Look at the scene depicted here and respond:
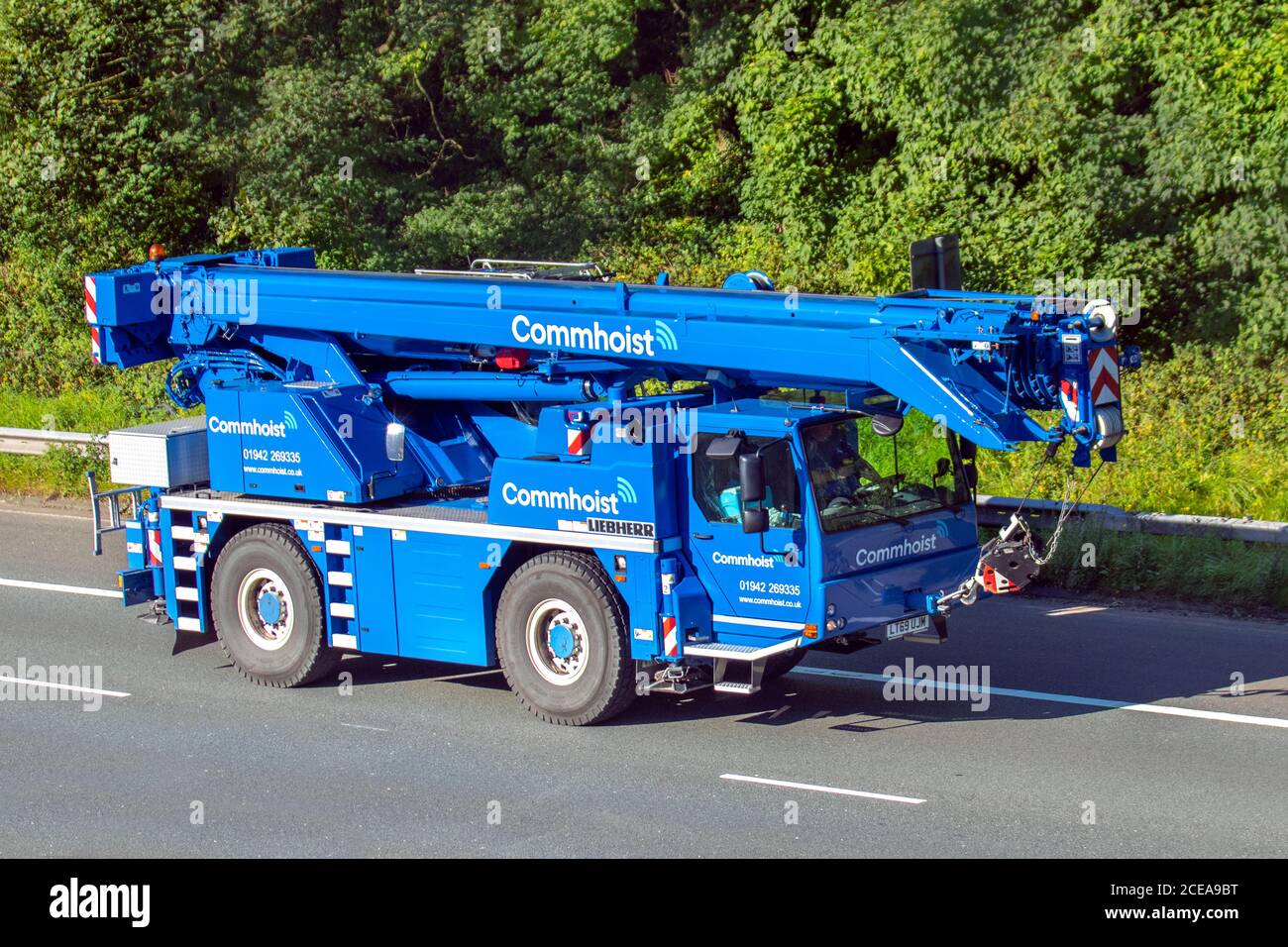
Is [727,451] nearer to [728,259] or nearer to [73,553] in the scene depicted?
[73,553]

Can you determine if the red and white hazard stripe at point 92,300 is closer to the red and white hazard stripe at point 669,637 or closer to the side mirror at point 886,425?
the red and white hazard stripe at point 669,637

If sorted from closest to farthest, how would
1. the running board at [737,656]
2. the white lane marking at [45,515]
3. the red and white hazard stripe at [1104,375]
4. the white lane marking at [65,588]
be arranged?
the red and white hazard stripe at [1104,375] < the running board at [737,656] < the white lane marking at [65,588] < the white lane marking at [45,515]

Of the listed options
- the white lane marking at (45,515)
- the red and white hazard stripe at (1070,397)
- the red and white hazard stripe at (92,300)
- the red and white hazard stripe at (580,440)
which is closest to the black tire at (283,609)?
the red and white hazard stripe at (92,300)

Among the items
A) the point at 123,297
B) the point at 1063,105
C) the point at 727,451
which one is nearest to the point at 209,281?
the point at 123,297

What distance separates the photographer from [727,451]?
10.5 m

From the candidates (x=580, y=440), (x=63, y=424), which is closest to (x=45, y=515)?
(x=63, y=424)

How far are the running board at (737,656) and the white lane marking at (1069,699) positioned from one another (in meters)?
1.91

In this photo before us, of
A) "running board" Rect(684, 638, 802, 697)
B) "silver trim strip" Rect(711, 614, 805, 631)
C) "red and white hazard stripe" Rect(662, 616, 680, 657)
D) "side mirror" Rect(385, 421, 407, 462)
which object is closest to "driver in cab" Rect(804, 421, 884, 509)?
"silver trim strip" Rect(711, 614, 805, 631)

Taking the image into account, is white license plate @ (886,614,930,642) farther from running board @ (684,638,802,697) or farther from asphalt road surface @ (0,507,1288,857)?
asphalt road surface @ (0,507,1288,857)

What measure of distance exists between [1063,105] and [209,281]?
39.9 ft

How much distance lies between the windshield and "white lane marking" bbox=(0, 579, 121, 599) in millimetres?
8308

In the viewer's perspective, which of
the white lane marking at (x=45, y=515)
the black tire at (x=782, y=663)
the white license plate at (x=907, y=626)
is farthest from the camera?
the white lane marking at (x=45, y=515)

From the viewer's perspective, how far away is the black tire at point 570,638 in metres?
11.1

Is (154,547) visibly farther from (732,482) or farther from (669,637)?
(732,482)
